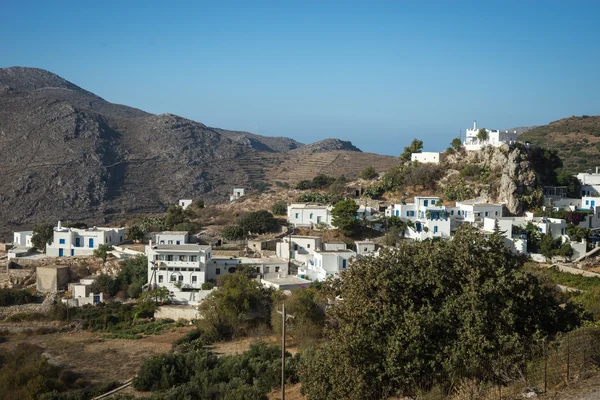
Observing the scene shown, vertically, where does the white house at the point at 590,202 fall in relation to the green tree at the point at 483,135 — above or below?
below

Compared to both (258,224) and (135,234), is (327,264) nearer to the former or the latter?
(258,224)

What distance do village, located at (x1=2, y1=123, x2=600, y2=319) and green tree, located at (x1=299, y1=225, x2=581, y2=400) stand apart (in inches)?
544

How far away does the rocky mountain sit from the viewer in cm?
6362

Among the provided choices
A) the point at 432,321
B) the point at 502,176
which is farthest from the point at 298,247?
the point at 432,321

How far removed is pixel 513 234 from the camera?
3138 centimetres

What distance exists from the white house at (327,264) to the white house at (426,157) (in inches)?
704

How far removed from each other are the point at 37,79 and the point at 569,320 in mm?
127142

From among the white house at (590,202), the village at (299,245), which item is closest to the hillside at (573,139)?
the white house at (590,202)

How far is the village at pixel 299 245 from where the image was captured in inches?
1108

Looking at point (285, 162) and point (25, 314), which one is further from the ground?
point (285, 162)

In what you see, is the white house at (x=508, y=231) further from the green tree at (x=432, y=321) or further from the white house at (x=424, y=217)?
the green tree at (x=432, y=321)

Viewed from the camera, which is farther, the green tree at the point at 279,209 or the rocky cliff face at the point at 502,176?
the green tree at the point at 279,209

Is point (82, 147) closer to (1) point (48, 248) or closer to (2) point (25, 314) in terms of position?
(1) point (48, 248)

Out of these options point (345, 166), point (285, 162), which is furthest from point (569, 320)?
point (285, 162)
